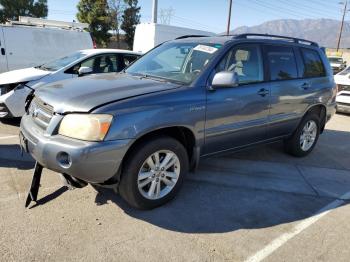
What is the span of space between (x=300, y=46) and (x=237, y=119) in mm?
2074

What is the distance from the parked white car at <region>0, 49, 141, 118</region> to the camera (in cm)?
663

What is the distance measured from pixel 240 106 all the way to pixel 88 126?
6.45 feet

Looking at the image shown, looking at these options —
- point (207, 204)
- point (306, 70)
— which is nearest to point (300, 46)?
point (306, 70)

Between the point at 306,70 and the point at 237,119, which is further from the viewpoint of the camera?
the point at 306,70

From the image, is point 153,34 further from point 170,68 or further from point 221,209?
point 221,209

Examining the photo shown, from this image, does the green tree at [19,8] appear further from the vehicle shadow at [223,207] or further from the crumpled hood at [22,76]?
the vehicle shadow at [223,207]

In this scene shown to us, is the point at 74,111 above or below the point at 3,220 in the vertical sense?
above

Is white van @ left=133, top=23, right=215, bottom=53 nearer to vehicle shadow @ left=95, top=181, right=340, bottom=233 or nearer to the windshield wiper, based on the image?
the windshield wiper

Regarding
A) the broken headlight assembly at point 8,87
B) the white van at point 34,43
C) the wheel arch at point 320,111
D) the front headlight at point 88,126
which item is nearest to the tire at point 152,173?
the front headlight at point 88,126

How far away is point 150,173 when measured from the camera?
3.77 m

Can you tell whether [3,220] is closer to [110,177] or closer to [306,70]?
[110,177]

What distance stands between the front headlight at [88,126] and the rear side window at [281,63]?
2.63 meters

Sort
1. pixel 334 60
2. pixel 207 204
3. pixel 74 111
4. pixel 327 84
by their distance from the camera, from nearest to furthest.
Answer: pixel 74 111, pixel 207 204, pixel 327 84, pixel 334 60

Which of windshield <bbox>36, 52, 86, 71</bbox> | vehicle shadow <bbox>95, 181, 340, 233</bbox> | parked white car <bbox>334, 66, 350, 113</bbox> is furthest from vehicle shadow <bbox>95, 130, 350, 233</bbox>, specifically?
parked white car <bbox>334, 66, 350, 113</bbox>
